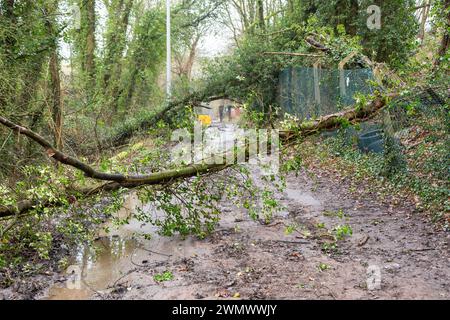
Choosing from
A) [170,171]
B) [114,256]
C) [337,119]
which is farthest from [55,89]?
[337,119]

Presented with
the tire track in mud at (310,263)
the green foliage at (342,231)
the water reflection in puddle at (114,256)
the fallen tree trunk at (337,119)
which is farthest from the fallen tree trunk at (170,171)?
the green foliage at (342,231)

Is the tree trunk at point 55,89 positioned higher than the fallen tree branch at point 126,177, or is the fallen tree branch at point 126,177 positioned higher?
the tree trunk at point 55,89

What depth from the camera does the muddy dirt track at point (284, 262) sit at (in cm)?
451

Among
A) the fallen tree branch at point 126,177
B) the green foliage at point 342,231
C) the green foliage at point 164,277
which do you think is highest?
the fallen tree branch at point 126,177

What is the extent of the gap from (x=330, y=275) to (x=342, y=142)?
6.41 meters

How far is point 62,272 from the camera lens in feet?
17.8

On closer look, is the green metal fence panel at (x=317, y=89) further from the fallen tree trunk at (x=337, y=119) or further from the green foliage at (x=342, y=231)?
the green foliage at (x=342, y=231)

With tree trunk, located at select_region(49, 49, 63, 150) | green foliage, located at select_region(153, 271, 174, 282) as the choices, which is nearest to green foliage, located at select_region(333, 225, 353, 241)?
green foliage, located at select_region(153, 271, 174, 282)

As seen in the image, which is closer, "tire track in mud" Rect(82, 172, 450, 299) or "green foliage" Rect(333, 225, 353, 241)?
"tire track in mud" Rect(82, 172, 450, 299)

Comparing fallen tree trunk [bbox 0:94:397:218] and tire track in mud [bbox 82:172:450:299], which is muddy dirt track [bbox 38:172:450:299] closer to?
tire track in mud [bbox 82:172:450:299]

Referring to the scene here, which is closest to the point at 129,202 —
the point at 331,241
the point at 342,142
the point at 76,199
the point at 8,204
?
the point at 76,199

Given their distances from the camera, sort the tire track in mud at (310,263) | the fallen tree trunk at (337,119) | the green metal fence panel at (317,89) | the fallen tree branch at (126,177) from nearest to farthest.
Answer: the tire track in mud at (310,263) < the fallen tree branch at (126,177) < the fallen tree trunk at (337,119) < the green metal fence panel at (317,89)

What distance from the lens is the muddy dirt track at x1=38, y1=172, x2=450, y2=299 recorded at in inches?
178

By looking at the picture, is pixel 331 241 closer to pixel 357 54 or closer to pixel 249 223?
pixel 249 223
